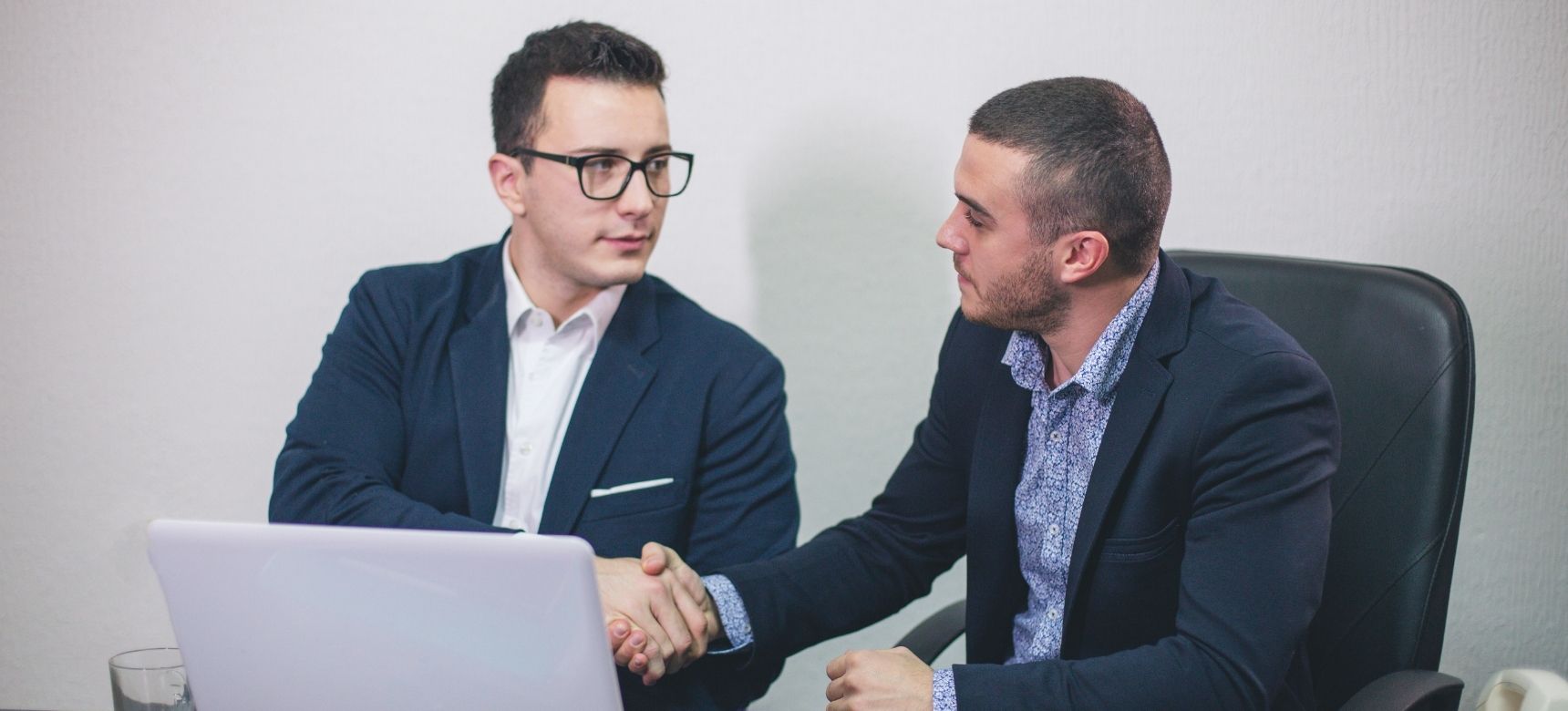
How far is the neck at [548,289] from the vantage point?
1939 mm

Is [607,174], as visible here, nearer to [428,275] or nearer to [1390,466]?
[428,275]

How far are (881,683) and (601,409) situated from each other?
2.17 feet

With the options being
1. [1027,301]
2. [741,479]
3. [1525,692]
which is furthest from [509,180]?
[1525,692]

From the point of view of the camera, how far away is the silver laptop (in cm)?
100

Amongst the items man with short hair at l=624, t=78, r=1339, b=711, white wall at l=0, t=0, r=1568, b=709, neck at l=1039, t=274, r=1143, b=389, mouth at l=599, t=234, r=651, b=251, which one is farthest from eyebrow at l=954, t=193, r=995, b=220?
white wall at l=0, t=0, r=1568, b=709

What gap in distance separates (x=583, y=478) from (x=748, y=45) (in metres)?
0.93

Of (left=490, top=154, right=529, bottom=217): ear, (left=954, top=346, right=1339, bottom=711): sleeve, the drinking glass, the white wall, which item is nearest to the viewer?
the drinking glass

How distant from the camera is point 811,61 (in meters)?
2.29

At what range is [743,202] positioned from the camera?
2.34 meters

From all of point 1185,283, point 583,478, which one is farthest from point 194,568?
point 1185,283

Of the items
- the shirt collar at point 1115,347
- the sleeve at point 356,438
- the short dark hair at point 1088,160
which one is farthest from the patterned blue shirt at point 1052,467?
the sleeve at point 356,438

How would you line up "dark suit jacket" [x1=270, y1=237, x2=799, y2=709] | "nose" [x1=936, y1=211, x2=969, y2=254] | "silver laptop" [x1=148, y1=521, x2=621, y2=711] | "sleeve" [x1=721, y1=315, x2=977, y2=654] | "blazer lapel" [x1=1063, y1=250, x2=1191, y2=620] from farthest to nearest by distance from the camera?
"dark suit jacket" [x1=270, y1=237, x2=799, y2=709]
"sleeve" [x1=721, y1=315, x2=977, y2=654]
"nose" [x1=936, y1=211, x2=969, y2=254]
"blazer lapel" [x1=1063, y1=250, x2=1191, y2=620]
"silver laptop" [x1=148, y1=521, x2=621, y2=711]

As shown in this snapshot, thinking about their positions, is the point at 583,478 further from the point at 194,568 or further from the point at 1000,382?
the point at 194,568

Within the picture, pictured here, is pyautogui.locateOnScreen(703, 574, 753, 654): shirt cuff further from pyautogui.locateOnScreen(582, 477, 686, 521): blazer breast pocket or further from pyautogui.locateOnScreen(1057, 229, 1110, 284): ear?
pyautogui.locateOnScreen(1057, 229, 1110, 284): ear
